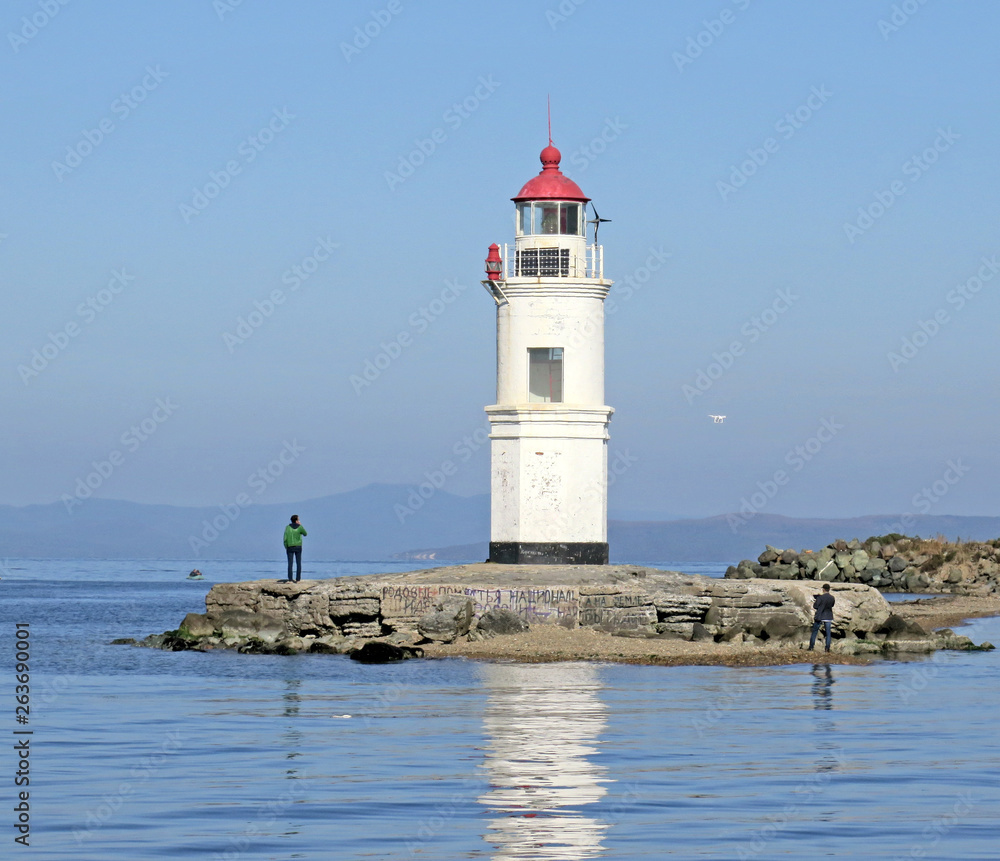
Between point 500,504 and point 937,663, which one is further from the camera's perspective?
point 500,504

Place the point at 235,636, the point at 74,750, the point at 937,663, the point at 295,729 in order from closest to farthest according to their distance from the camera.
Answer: the point at 74,750
the point at 295,729
the point at 937,663
the point at 235,636

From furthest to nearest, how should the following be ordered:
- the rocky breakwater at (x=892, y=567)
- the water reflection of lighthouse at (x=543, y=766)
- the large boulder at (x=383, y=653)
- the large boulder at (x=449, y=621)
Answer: the rocky breakwater at (x=892, y=567), the large boulder at (x=449, y=621), the large boulder at (x=383, y=653), the water reflection of lighthouse at (x=543, y=766)

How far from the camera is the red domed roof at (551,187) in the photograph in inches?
1155

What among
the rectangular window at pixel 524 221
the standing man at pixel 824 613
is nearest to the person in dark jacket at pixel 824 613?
the standing man at pixel 824 613

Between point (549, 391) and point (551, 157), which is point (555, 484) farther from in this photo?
point (551, 157)

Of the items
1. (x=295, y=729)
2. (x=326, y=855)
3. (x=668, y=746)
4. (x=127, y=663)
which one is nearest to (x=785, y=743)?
(x=668, y=746)

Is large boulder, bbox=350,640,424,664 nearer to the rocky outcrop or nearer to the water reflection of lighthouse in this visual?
the rocky outcrop

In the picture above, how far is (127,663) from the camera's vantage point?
83.0 feet

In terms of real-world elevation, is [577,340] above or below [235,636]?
above

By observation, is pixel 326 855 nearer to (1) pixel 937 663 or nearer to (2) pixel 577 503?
(1) pixel 937 663

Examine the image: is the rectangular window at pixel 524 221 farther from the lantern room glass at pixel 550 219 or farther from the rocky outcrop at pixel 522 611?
the rocky outcrop at pixel 522 611

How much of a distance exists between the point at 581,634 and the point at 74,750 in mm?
12253

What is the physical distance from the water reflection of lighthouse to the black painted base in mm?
7227

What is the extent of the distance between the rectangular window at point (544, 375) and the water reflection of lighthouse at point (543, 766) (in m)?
8.74
